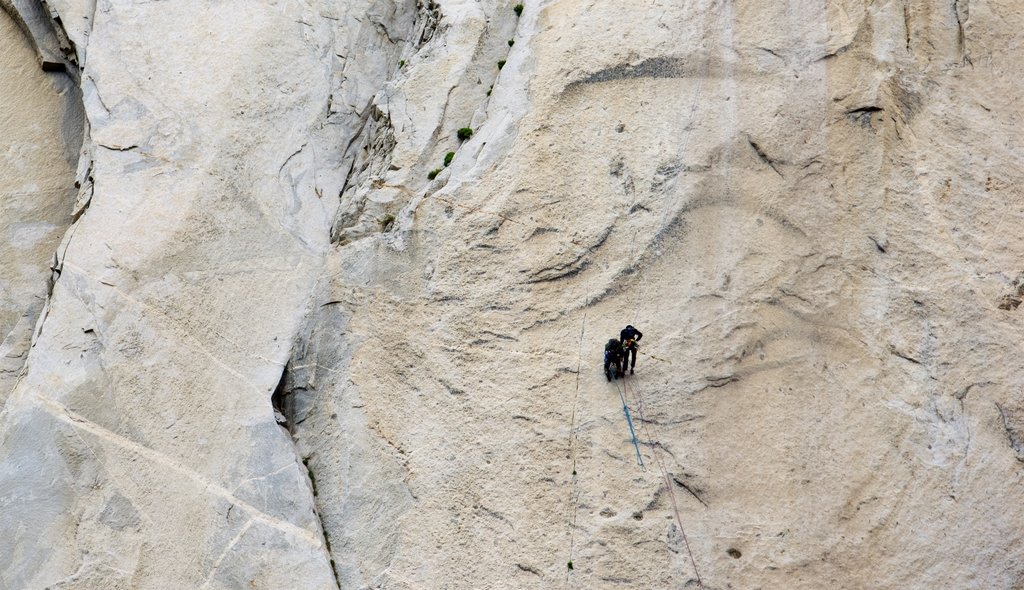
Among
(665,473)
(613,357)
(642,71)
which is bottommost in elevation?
(665,473)

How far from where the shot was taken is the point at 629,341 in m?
14.0

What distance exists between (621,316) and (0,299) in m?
9.71

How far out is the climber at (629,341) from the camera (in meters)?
13.9

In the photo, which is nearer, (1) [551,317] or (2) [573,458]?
(2) [573,458]

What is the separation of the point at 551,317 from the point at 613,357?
3.91 feet

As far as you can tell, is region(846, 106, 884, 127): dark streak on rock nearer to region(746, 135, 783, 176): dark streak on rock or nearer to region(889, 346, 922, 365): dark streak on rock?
region(746, 135, 783, 176): dark streak on rock

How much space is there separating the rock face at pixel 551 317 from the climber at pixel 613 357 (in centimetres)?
23

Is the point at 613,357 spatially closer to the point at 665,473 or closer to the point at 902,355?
the point at 665,473

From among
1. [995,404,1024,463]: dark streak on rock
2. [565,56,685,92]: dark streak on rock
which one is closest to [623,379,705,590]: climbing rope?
[995,404,1024,463]: dark streak on rock

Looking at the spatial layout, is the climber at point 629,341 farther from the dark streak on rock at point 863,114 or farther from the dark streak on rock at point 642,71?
the dark streak on rock at point 863,114

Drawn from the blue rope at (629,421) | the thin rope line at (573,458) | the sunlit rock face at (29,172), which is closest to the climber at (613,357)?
the blue rope at (629,421)

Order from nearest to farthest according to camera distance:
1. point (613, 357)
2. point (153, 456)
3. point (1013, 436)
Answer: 1. point (1013, 436)
2. point (613, 357)
3. point (153, 456)

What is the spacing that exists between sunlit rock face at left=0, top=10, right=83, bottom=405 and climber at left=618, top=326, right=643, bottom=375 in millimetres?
9146

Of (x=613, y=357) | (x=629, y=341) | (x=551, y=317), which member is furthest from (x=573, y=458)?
(x=551, y=317)
